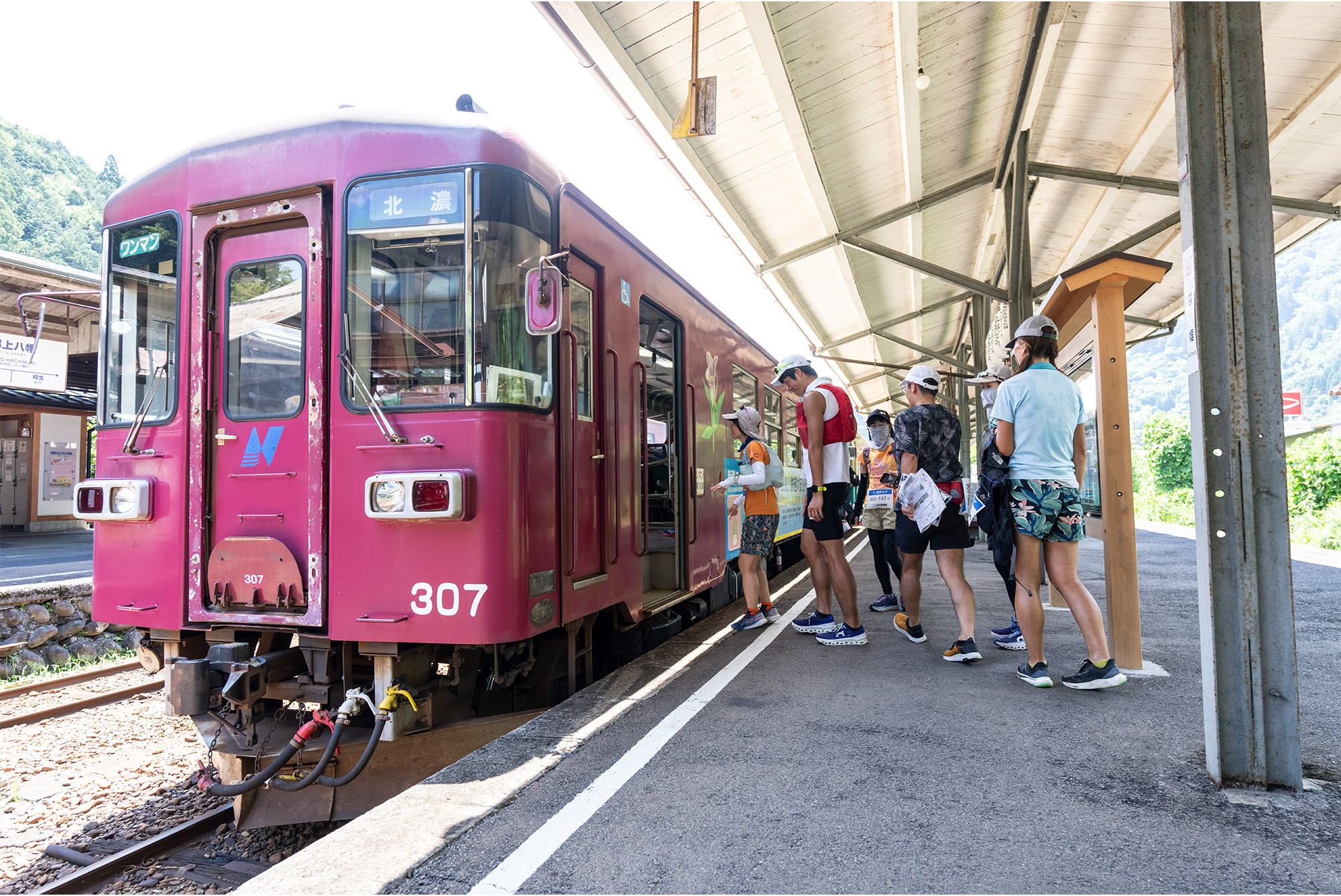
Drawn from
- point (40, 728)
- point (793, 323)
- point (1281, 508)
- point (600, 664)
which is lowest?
point (40, 728)

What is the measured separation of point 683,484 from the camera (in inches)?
243

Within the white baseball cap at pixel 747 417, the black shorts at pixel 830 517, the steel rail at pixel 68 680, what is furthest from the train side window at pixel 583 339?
the steel rail at pixel 68 680

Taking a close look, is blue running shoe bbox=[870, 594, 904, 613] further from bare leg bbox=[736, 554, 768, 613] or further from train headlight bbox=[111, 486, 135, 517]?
train headlight bbox=[111, 486, 135, 517]

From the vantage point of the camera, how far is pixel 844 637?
5.27m

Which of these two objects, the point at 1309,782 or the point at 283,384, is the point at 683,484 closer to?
the point at 283,384

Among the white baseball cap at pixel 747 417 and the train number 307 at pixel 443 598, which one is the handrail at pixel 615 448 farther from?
the white baseball cap at pixel 747 417

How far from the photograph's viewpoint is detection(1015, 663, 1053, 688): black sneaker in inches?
163

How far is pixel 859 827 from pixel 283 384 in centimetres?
316

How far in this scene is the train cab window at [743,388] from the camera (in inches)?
302

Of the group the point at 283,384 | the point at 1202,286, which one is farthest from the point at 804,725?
the point at 283,384

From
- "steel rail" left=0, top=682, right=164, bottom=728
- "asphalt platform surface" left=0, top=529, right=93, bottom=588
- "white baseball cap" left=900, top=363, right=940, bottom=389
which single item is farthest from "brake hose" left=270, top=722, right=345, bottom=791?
"asphalt platform surface" left=0, top=529, right=93, bottom=588

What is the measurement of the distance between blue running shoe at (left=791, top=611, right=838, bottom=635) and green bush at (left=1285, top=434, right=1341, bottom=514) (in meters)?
15.2

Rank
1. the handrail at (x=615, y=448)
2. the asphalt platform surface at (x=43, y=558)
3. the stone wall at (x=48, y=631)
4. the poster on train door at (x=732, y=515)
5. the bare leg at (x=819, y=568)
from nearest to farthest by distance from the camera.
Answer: the handrail at (x=615, y=448), the bare leg at (x=819, y=568), the poster on train door at (x=732, y=515), the stone wall at (x=48, y=631), the asphalt platform surface at (x=43, y=558)

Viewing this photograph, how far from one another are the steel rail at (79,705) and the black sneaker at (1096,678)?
726 centimetres
